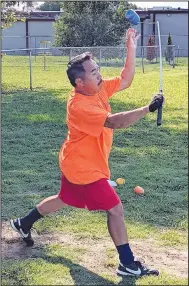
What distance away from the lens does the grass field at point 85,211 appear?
3.84 m

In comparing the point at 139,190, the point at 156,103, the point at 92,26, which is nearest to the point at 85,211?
the point at 139,190

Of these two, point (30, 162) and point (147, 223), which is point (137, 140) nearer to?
point (30, 162)

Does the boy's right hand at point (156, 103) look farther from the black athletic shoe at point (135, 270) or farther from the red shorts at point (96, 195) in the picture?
the black athletic shoe at point (135, 270)

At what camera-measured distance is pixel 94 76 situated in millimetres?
3598

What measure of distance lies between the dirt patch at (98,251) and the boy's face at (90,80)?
1232 mm

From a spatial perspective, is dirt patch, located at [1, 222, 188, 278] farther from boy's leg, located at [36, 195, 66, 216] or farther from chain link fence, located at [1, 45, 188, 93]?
chain link fence, located at [1, 45, 188, 93]

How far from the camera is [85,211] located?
5.09 meters

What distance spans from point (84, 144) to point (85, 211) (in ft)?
5.08

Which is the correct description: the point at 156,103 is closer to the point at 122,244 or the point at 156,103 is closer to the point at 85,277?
the point at 122,244

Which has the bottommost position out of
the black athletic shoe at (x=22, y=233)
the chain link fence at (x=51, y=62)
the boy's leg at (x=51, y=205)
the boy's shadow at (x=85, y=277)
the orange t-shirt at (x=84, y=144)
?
the boy's shadow at (x=85, y=277)

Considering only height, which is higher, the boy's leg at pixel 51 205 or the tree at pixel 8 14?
the tree at pixel 8 14

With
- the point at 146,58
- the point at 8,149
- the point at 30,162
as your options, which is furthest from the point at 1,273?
the point at 146,58

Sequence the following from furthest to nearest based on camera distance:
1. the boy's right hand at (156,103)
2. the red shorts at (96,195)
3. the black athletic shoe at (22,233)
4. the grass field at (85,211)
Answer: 1. the black athletic shoe at (22,233)
2. the grass field at (85,211)
3. the red shorts at (96,195)
4. the boy's right hand at (156,103)

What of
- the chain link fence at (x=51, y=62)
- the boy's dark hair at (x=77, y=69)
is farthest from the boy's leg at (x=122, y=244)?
the chain link fence at (x=51, y=62)
